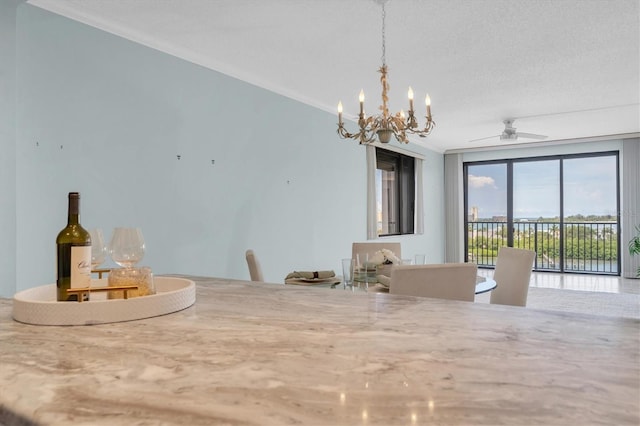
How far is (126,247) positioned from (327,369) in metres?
0.87

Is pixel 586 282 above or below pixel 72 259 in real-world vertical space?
below

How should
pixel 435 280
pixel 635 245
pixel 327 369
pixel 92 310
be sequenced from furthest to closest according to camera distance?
pixel 635 245
pixel 435 280
pixel 92 310
pixel 327 369

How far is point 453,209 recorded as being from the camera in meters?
8.59

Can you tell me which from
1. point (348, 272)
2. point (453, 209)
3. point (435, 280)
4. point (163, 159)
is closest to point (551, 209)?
point (453, 209)

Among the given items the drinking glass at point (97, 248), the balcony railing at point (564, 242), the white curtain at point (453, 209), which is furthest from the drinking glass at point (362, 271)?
the balcony railing at point (564, 242)

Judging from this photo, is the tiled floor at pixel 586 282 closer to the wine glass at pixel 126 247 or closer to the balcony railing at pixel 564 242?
the balcony railing at pixel 564 242

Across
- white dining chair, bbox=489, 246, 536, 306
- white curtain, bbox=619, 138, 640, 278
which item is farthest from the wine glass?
white curtain, bbox=619, 138, 640, 278

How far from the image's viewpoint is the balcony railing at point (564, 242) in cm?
785

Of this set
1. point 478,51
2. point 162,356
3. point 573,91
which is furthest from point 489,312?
point 573,91

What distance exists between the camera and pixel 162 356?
885mm

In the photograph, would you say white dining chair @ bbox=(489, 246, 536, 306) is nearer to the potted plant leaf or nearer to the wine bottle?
the wine bottle

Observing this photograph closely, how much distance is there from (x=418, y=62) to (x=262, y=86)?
1.45 m

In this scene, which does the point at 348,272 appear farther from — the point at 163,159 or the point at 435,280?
the point at 163,159

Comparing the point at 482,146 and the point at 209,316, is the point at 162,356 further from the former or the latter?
the point at 482,146
